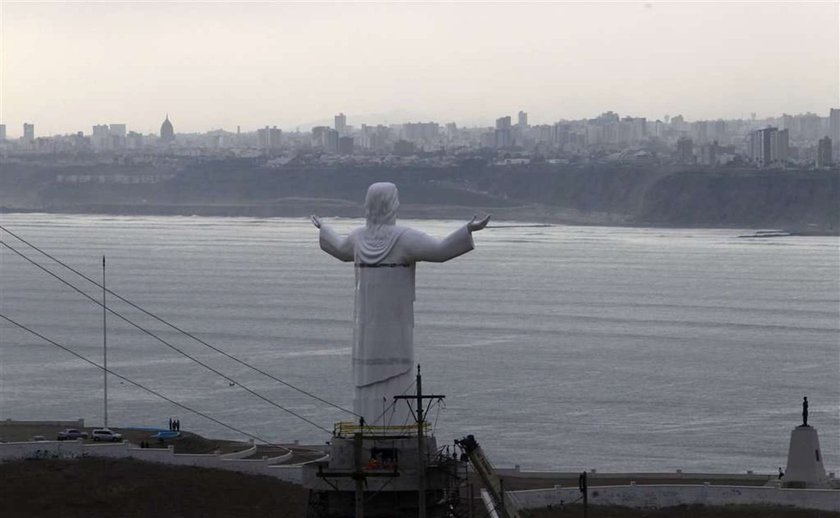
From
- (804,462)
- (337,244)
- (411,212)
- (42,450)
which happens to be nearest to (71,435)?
(42,450)

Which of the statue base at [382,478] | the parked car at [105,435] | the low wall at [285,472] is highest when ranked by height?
the statue base at [382,478]

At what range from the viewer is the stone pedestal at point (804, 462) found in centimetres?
2030

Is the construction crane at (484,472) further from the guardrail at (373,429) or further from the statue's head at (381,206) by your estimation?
the statue's head at (381,206)

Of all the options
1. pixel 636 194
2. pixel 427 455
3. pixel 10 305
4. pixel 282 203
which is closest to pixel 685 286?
pixel 10 305

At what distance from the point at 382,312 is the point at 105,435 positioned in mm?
15961

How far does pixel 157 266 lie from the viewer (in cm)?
9381

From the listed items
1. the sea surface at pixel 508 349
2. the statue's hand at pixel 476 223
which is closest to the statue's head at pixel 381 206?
the statue's hand at pixel 476 223

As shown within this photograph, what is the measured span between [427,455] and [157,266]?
275 ft

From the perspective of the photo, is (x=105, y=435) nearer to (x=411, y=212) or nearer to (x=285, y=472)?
(x=285, y=472)

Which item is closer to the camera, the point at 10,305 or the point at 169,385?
the point at 169,385

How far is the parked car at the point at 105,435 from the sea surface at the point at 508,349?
5883 mm

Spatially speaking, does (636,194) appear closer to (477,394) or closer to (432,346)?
(432,346)

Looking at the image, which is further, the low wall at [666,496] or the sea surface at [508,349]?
the sea surface at [508,349]

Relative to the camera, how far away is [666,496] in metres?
19.8
